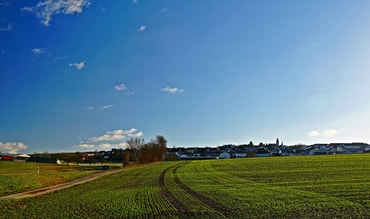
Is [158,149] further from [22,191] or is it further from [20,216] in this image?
[20,216]

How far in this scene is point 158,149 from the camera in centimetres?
13588

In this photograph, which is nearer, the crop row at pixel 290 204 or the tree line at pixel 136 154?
the crop row at pixel 290 204

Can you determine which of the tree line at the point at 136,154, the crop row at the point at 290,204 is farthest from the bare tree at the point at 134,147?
the crop row at the point at 290,204

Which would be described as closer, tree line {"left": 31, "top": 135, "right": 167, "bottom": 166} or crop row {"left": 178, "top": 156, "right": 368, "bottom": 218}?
crop row {"left": 178, "top": 156, "right": 368, "bottom": 218}

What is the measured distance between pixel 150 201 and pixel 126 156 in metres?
87.4

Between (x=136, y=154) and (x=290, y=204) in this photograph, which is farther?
(x=136, y=154)

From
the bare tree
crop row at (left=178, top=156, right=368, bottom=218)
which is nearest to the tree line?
the bare tree

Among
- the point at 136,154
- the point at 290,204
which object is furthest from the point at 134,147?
the point at 290,204

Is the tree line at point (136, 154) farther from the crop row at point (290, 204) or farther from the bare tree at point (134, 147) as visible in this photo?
the crop row at point (290, 204)

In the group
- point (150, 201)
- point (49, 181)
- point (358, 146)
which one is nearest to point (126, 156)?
point (49, 181)

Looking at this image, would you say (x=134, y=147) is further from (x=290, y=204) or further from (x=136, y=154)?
(x=290, y=204)

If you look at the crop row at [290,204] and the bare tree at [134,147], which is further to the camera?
the bare tree at [134,147]

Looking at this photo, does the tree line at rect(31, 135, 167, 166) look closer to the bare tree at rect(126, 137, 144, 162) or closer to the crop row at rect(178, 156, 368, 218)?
the bare tree at rect(126, 137, 144, 162)

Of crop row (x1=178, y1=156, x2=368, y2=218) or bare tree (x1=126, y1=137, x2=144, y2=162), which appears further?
bare tree (x1=126, y1=137, x2=144, y2=162)
